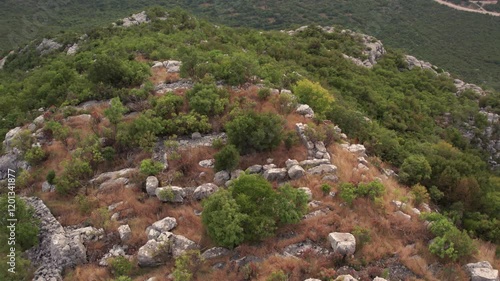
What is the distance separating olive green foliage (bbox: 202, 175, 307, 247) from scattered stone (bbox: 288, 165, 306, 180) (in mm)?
1927

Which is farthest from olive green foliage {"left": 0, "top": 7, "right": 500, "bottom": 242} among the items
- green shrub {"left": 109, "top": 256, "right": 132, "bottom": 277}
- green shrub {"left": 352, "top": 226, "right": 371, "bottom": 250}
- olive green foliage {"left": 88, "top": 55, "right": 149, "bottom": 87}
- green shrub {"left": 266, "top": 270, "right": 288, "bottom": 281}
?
green shrub {"left": 266, "top": 270, "right": 288, "bottom": 281}

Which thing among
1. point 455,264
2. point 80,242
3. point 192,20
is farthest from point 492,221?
point 192,20

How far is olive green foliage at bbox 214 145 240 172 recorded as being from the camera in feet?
49.5

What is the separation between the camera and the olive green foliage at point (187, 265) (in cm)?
1095

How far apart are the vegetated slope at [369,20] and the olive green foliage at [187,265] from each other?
249ft

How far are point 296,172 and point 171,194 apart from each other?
16.1 feet

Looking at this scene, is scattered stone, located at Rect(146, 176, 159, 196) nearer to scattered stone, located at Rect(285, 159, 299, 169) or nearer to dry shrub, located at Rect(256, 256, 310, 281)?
scattered stone, located at Rect(285, 159, 299, 169)

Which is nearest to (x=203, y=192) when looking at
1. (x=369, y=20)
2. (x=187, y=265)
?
(x=187, y=265)

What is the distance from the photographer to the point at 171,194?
14.2m

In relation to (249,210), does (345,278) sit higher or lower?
lower

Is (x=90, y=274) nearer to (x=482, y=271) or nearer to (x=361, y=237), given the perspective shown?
(x=361, y=237)

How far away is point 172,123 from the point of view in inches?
714

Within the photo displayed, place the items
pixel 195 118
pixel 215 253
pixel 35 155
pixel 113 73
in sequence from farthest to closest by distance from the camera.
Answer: pixel 113 73, pixel 195 118, pixel 35 155, pixel 215 253

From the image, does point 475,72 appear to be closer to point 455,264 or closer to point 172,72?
point 172,72
